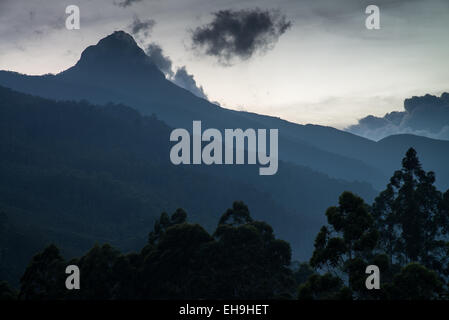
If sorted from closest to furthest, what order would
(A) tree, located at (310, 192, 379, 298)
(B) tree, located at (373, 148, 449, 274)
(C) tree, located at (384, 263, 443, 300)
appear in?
(C) tree, located at (384, 263, 443, 300) < (A) tree, located at (310, 192, 379, 298) < (B) tree, located at (373, 148, 449, 274)

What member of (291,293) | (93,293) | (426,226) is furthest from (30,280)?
(426,226)

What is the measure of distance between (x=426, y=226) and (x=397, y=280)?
1606 cm

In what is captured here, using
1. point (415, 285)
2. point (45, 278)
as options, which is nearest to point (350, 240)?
point (415, 285)

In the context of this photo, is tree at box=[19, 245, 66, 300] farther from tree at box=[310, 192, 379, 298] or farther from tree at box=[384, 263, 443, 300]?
tree at box=[384, 263, 443, 300]

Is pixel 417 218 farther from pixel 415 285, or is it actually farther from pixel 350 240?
pixel 350 240

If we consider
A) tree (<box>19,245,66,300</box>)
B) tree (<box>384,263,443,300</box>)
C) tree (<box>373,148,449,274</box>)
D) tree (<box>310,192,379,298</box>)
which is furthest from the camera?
tree (<box>373,148,449,274</box>)

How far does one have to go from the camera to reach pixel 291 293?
36250 millimetres

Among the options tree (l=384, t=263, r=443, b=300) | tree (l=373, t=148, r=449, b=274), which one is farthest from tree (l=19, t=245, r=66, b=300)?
tree (l=373, t=148, r=449, b=274)

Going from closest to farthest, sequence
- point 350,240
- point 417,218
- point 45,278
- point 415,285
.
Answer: point 415,285
point 350,240
point 417,218
point 45,278

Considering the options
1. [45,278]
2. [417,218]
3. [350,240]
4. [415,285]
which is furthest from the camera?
[45,278]

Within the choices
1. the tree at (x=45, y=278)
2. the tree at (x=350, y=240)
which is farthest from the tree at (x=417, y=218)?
the tree at (x=45, y=278)

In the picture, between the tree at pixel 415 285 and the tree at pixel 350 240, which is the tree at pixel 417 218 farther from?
the tree at pixel 350 240
